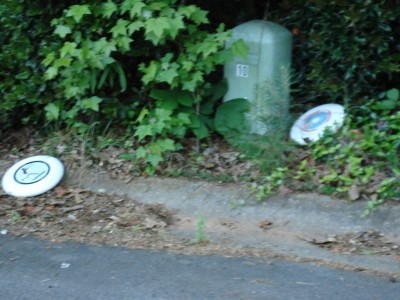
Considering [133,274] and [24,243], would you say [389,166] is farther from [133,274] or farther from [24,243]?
[24,243]

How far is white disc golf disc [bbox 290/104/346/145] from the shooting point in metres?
6.73

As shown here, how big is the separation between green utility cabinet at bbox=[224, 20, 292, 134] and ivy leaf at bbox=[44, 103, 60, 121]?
72.3 inches

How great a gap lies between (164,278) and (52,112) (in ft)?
9.29

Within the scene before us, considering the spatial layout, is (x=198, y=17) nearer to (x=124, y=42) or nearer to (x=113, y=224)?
(x=124, y=42)

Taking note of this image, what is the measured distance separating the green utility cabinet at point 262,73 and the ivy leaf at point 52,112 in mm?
1835

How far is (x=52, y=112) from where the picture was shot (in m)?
7.28

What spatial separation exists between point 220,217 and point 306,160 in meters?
1.06

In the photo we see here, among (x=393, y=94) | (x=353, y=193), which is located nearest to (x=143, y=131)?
(x=353, y=193)

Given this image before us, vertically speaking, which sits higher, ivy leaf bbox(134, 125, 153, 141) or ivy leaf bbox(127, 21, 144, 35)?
ivy leaf bbox(127, 21, 144, 35)

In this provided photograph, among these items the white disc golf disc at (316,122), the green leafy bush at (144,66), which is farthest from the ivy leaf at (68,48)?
the white disc golf disc at (316,122)

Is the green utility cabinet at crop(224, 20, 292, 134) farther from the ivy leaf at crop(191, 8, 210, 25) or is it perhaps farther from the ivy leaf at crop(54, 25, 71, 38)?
the ivy leaf at crop(54, 25, 71, 38)

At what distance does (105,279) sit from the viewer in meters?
5.17

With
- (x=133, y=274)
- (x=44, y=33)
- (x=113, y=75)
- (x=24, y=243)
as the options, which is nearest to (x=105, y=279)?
(x=133, y=274)

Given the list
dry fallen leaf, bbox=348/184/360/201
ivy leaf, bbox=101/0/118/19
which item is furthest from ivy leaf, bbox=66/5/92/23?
dry fallen leaf, bbox=348/184/360/201
